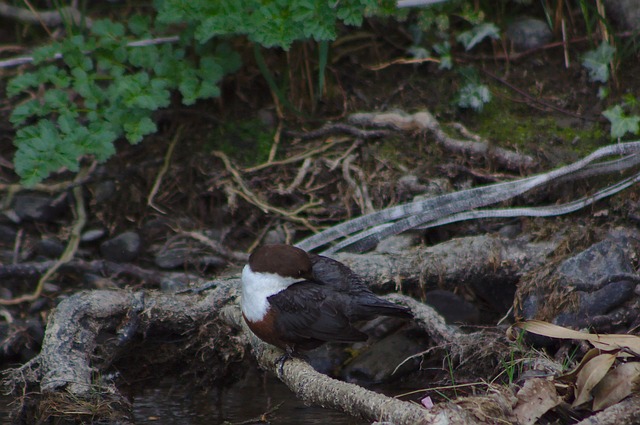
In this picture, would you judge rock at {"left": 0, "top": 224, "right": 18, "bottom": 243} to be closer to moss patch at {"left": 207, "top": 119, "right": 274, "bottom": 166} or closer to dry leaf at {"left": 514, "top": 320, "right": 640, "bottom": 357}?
moss patch at {"left": 207, "top": 119, "right": 274, "bottom": 166}

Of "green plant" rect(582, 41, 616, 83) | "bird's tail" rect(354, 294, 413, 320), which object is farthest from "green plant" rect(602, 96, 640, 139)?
"bird's tail" rect(354, 294, 413, 320)

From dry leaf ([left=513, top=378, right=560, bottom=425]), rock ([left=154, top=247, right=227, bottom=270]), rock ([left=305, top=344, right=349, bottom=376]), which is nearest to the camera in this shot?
dry leaf ([left=513, top=378, right=560, bottom=425])

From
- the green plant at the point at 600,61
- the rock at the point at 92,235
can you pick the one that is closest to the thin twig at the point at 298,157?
the rock at the point at 92,235

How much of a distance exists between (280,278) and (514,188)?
157 centimetres

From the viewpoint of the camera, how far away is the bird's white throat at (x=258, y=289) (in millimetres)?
3980

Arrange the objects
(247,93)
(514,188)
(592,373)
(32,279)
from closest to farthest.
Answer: (592,373), (514,188), (32,279), (247,93)

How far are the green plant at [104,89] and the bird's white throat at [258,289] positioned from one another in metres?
A: 1.45

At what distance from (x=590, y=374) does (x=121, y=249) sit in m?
3.12

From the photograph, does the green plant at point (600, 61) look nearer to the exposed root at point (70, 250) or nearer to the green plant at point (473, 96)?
the green plant at point (473, 96)

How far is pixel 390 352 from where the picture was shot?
15.3 feet

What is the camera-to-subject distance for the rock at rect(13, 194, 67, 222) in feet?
18.5

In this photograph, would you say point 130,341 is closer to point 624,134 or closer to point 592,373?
point 592,373

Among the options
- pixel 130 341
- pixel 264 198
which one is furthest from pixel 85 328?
pixel 264 198

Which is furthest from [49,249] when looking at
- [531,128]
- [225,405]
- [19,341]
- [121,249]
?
[531,128]
